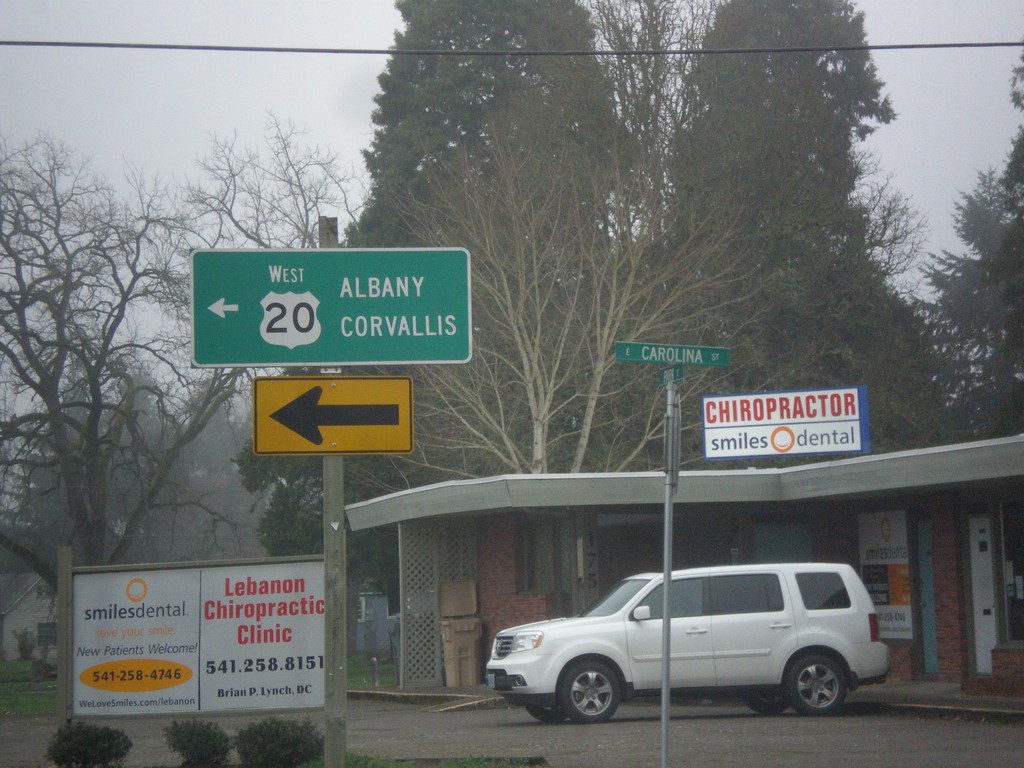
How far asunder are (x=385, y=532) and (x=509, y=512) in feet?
51.6

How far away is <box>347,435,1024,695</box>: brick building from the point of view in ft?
58.0

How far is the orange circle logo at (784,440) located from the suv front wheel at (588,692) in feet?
24.0

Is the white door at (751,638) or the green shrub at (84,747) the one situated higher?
the white door at (751,638)

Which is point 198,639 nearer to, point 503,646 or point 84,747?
point 84,747

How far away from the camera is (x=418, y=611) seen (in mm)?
24141

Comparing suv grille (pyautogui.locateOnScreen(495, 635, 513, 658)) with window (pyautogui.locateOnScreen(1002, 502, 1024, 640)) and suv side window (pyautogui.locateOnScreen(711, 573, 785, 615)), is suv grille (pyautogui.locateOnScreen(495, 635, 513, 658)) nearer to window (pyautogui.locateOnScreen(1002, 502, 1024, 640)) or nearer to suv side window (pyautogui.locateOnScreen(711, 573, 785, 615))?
suv side window (pyautogui.locateOnScreen(711, 573, 785, 615))

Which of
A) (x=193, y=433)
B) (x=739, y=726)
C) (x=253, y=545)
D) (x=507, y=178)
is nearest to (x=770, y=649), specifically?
(x=739, y=726)

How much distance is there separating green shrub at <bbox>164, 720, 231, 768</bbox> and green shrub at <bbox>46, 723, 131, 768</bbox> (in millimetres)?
543

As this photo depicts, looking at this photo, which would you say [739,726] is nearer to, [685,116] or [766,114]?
[685,116]


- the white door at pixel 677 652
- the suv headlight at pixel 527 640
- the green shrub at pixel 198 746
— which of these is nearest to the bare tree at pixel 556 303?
the suv headlight at pixel 527 640

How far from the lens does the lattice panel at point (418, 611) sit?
2409 cm

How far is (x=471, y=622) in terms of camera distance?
77.6 feet

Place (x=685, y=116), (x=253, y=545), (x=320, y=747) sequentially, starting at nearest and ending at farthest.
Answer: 1. (x=320, y=747)
2. (x=685, y=116)
3. (x=253, y=545)

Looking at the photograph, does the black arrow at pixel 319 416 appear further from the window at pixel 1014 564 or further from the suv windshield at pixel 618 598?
the window at pixel 1014 564
